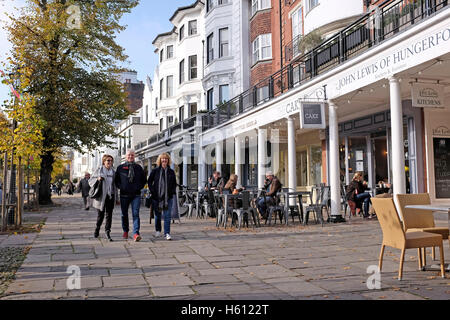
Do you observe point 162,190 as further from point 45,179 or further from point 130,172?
point 45,179

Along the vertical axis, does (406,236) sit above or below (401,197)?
below

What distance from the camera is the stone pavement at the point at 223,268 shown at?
174 inches

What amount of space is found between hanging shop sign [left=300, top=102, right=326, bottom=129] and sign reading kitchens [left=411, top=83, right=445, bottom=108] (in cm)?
292

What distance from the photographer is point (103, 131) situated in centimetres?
2402

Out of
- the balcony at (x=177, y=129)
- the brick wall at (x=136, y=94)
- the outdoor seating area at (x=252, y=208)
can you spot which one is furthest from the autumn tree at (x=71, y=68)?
the brick wall at (x=136, y=94)

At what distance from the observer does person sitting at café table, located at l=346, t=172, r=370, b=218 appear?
→ 1269 centimetres

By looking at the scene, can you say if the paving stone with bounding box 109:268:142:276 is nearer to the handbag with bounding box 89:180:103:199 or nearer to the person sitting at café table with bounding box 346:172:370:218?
the handbag with bounding box 89:180:103:199

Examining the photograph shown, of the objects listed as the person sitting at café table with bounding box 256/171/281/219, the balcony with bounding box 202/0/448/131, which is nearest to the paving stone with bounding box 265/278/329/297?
the balcony with bounding box 202/0/448/131

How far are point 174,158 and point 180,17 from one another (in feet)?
39.2

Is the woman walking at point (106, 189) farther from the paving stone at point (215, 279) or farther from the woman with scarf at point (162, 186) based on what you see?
the paving stone at point (215, 279)

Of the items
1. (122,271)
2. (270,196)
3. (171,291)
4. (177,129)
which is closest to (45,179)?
(177,129)
